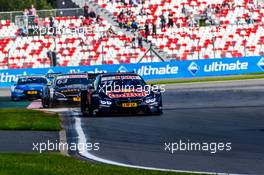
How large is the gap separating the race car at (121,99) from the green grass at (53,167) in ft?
37.6

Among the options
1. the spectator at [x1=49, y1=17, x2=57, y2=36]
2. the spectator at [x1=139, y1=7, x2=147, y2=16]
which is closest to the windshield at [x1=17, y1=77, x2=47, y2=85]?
the spectator at [x1=49, y1=17, x2=57, y2=36]

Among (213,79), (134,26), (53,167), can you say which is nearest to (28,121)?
(53,167)

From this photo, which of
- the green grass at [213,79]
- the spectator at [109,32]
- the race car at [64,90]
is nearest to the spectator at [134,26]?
the spectator at [109,32]

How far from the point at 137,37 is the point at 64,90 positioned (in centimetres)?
2467

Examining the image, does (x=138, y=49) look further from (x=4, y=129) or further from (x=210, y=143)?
(x=210, y=143)

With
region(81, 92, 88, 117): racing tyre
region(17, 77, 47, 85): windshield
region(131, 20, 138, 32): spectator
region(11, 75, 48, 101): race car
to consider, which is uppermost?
region(81, 92, 88, 117): racing tyre

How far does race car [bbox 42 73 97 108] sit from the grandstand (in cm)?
2183

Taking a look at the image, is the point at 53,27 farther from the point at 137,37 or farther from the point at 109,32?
the point at 137,37

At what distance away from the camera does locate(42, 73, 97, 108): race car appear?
3228 centimetres

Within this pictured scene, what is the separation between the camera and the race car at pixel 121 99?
26.2 m

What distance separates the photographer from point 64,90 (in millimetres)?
32500

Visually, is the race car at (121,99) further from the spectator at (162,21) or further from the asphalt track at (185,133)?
the spectator at (162,21)

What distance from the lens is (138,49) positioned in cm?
5656

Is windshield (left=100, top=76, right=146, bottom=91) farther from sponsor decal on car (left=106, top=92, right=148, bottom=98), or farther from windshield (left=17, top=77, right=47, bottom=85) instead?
windshield (left=17, top=77, right=47, bottom=85)
